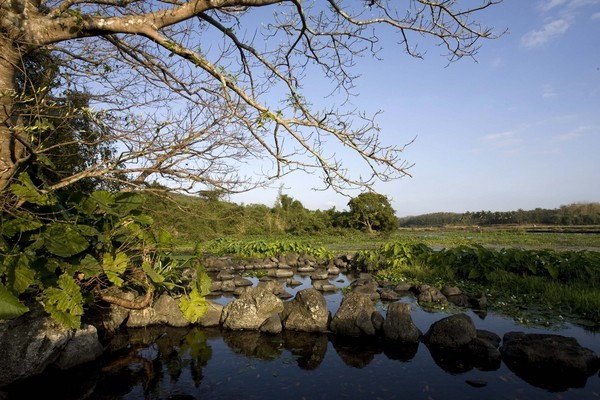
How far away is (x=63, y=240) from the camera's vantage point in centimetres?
489

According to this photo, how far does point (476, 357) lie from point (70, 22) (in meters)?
6.96

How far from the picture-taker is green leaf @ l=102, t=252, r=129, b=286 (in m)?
5.71

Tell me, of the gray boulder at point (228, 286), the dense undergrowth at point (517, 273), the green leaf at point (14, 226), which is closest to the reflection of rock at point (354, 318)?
the dense undergrowth at point (517, 273)

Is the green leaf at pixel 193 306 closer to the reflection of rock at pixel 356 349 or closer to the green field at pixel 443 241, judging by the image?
the reflection of rock at pixel 356 349

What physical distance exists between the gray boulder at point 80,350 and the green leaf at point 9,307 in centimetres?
183

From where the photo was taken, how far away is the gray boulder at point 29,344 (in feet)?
15.1

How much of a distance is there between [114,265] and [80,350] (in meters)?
1.24

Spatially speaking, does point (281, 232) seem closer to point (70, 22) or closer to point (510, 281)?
point (510, 281)

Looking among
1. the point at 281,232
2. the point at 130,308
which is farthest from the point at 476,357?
the point at 281,232

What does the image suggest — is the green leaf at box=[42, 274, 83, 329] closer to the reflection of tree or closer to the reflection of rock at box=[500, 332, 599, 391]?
the reflection of tree

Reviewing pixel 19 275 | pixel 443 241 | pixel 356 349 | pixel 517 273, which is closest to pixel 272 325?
pixel 356 349

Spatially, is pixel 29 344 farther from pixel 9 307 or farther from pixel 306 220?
pixel 306 220

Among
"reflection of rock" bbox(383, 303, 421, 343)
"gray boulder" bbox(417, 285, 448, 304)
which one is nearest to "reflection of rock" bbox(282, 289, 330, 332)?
"reflection of rock" bbox(383, 303, 421, 343)

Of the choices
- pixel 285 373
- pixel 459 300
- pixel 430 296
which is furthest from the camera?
pixel 430 296
